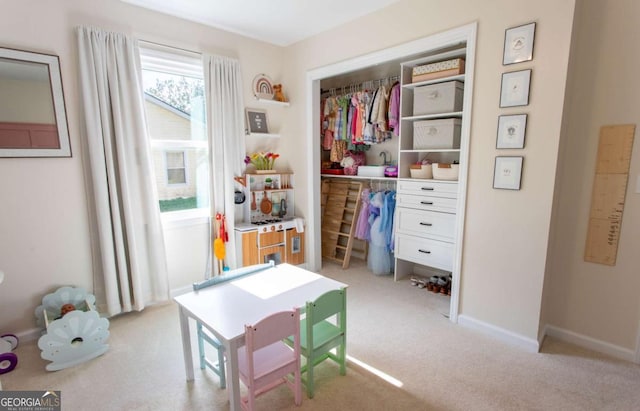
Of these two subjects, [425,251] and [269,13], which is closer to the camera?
[269,13]

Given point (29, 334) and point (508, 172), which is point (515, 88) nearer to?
point (508, 172)

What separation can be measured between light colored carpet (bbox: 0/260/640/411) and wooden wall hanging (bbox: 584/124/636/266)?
0.77 metres

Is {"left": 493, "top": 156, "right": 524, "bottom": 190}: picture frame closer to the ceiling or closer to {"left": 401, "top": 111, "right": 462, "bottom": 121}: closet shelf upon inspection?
{"left": 401, "top": 111, "right": 462, "bottom": 121}: closet shelf

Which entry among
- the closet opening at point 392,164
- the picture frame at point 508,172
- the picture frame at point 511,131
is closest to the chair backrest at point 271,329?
the closet opening at point 392,164

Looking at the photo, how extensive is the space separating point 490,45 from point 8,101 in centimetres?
337

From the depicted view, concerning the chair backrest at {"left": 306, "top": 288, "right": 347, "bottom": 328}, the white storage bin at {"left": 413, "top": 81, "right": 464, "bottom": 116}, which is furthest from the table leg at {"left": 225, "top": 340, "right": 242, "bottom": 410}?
the white storage bin at {"left": 413, "top": 81, "right": 464, "bottom": 116}

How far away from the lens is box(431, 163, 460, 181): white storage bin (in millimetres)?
2805

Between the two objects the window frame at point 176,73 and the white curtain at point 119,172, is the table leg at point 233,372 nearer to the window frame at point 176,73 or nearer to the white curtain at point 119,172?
the white curtain at point 119,172

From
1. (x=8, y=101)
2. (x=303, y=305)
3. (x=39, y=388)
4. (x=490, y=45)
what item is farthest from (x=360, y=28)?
(x=39, y=388)

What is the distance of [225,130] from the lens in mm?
3205

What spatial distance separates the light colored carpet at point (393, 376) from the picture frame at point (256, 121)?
82.7 inches

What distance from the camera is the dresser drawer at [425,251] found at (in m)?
2.95

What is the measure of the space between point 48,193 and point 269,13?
7.64ft

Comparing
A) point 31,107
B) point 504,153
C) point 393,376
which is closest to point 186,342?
point 393,376
